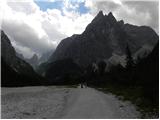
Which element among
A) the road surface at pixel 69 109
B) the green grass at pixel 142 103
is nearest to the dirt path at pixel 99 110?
the road surface at pixel 69 109

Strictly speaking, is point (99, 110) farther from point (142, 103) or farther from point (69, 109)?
point (142, 103)

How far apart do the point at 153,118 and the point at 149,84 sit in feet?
42.0

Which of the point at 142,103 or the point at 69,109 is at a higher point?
the point at 142,103

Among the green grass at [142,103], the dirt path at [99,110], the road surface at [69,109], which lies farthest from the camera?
the green grass at [142,103]

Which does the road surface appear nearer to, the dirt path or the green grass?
the dirt path

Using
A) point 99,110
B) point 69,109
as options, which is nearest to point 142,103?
point 99,110

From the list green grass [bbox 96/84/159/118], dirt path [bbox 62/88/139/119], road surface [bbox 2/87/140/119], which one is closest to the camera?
dirt path [bbox 62/88/139/119]

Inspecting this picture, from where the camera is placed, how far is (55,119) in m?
18.7

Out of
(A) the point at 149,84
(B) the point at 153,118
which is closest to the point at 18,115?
(B) the point at 153,118

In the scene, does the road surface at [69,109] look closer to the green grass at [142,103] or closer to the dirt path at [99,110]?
the dirt path at [99,110]

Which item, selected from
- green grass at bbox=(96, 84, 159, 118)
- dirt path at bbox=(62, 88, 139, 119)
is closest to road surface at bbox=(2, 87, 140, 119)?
dirt path at bbox=(62, 88, 139, 119)

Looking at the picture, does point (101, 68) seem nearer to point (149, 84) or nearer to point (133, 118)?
point (149, 84)

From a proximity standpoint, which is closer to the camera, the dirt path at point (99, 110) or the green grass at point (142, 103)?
the dirt path at point (99, 110)

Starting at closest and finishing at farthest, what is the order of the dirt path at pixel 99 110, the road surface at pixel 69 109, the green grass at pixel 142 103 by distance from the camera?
the dirt path at pixel 99 110
the road surface at pixel 69 109
the green grass at pixel 142 103
